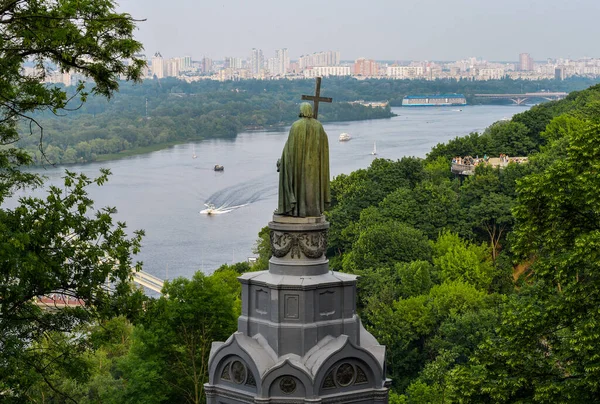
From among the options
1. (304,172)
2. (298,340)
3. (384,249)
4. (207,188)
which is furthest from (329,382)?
(207,188)

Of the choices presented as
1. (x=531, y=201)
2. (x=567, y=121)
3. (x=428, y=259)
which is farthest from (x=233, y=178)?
(x=531, y=201)

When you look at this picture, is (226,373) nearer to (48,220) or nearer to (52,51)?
(48,220)

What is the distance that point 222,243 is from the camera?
83.6 m

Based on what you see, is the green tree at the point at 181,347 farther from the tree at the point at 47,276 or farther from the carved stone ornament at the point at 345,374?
the carved stone ornament at the point at 345,374

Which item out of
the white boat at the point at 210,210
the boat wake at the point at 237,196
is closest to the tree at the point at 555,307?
the white boat at the point at 210,210

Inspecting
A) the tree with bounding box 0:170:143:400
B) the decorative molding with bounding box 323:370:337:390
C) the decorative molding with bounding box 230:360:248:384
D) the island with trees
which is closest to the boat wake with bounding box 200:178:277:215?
the island with trees

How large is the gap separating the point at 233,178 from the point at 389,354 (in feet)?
257

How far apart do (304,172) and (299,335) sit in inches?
87.8

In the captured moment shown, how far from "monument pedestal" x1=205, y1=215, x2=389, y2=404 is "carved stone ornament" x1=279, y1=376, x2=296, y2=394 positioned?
1cm

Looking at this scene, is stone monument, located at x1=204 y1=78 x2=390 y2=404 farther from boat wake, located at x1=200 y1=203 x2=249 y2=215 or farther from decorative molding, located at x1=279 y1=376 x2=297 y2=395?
boat wake, located at x1=200 y1=203 x2=249 y2=215

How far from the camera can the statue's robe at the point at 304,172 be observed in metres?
15.6

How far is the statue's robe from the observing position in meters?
15.6

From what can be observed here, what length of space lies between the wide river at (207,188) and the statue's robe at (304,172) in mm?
55267

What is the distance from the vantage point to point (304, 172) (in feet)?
51.6
